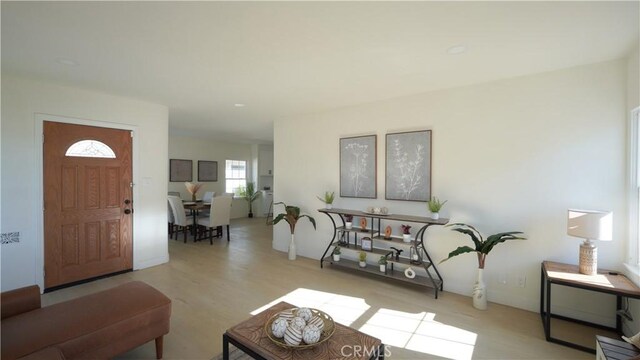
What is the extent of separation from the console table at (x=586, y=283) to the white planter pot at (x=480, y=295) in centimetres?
50

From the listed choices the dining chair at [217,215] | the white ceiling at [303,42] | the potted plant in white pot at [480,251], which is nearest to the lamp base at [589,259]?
the potted plant in white pot at [480,251]

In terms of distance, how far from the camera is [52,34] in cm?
204

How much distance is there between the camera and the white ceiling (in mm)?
1733

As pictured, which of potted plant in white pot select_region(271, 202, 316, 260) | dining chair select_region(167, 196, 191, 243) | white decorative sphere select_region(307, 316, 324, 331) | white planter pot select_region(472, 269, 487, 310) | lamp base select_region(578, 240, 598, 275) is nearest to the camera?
white decorative sphere select_region(307, 316, 324, 331)

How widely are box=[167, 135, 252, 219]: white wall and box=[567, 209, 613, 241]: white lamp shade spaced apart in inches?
308

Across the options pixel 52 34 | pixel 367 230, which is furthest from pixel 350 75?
pixel 52 34

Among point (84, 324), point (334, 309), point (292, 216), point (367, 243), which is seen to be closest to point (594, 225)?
point (367, 243)

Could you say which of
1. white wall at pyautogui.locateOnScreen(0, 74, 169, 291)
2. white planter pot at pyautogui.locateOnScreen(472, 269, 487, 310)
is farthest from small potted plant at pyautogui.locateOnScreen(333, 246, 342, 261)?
white wall at pyautogui.locateOnScreen(0, 74, 169, 291)

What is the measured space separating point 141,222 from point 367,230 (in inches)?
Answer: 133

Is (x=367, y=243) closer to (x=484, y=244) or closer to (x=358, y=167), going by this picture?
(x=358, y=167)

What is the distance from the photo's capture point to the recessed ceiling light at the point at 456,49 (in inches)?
87.4

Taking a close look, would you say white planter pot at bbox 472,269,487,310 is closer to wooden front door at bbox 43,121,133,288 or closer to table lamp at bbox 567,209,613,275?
table lamp at bbox 567,209,613,275

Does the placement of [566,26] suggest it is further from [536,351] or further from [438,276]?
[438,276]

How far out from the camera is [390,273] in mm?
3553
